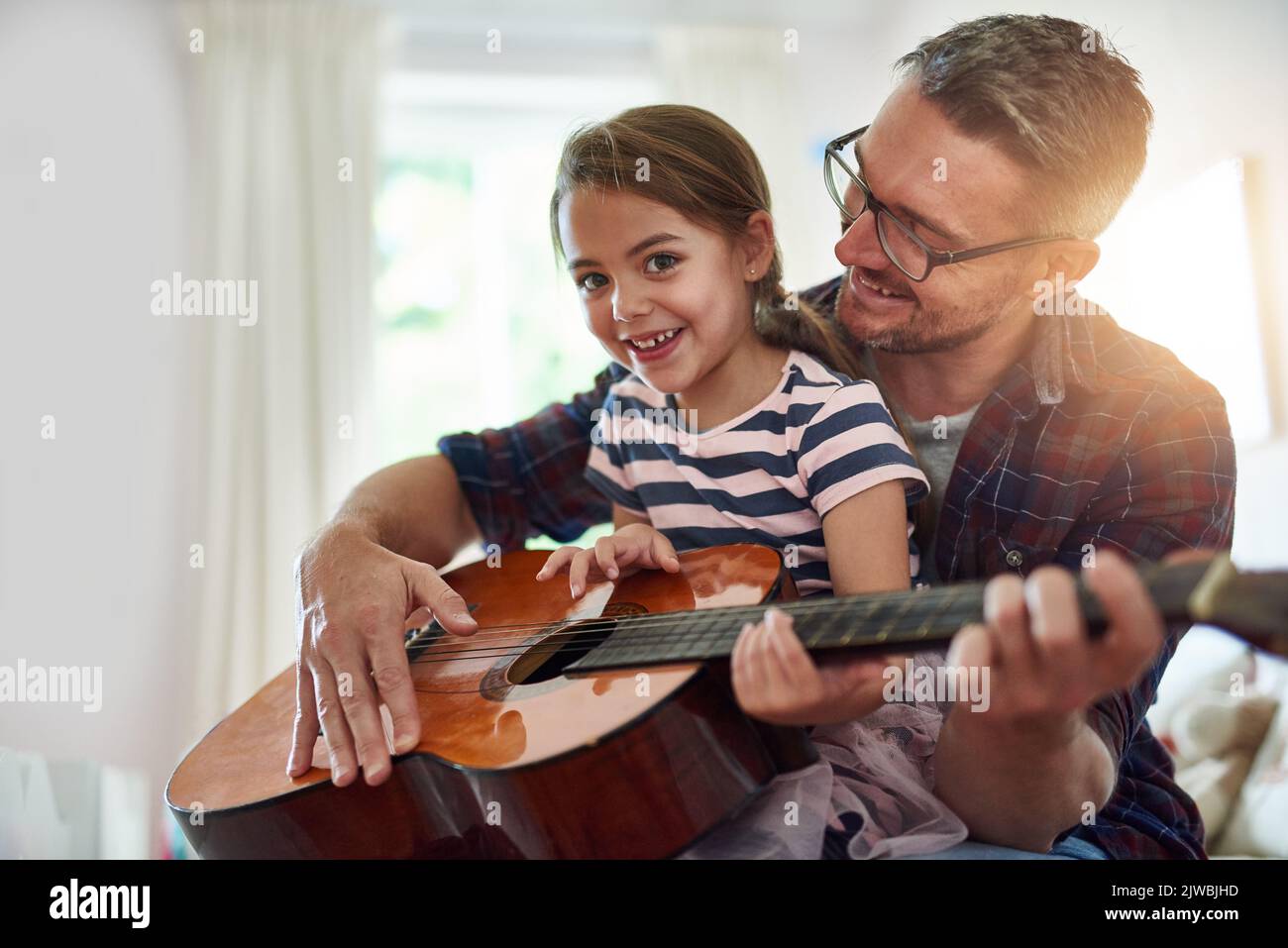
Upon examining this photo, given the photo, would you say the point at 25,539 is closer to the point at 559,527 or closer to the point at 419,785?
the point at 559,527

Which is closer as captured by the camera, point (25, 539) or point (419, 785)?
point (419, 785)

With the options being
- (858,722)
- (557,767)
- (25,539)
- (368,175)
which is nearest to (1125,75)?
(858,722)

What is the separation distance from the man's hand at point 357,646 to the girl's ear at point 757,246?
0.59 m

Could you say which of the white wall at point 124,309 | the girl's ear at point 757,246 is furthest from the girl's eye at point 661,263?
the white wall at point 124,309

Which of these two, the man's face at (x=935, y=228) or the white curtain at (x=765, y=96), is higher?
the white curtain at (x=765, y=96)

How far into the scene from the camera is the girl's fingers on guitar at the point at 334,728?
3.05 ft

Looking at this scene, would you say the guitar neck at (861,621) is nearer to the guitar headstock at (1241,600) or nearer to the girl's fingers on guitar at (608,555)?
the guitar headstock at (1241,600)

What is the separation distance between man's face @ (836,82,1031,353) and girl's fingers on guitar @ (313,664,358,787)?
2.55 ft

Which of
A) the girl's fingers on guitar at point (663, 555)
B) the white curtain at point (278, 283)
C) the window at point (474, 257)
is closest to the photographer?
the girl's fingers on guitar at point (663, 555)

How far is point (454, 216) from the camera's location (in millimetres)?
4113

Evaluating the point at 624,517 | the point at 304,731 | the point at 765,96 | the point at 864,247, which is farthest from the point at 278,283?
the point at 304,731

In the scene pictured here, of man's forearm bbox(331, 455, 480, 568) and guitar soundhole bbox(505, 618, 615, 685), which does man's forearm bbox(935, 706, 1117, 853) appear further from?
man's forearm bbox(331, 455, 480, 568)
